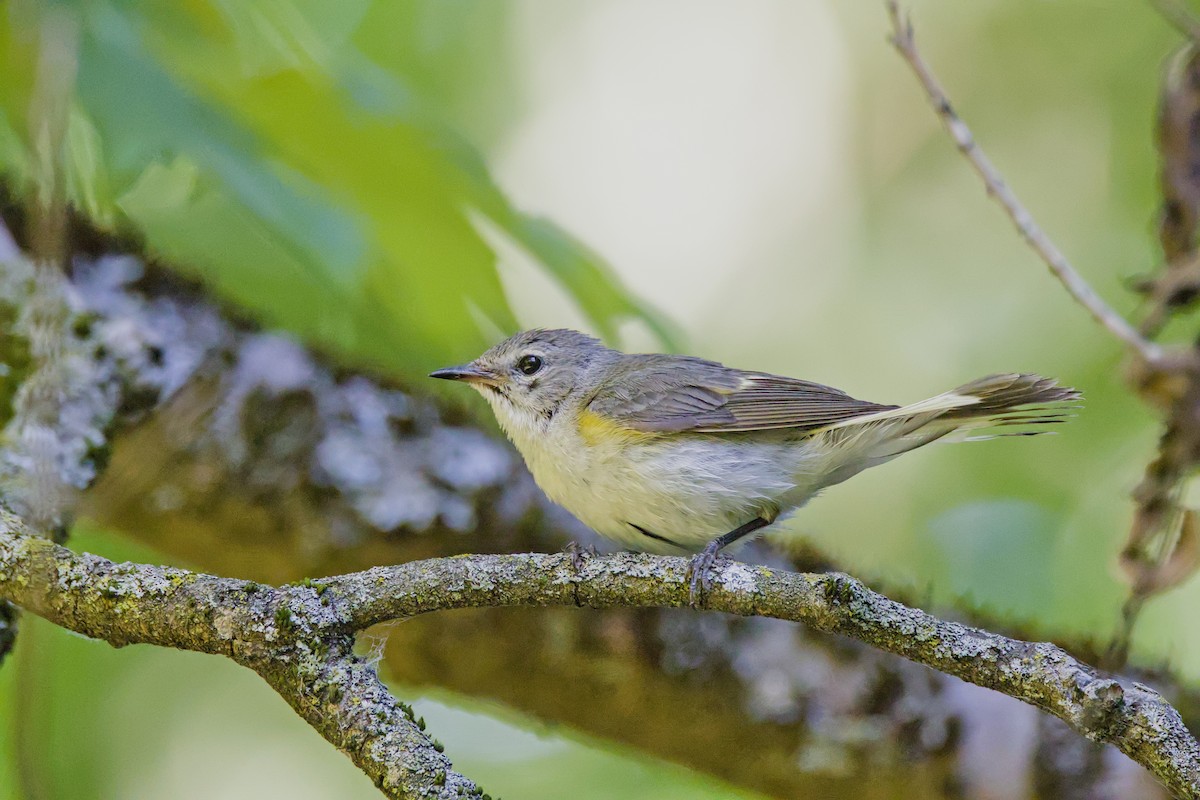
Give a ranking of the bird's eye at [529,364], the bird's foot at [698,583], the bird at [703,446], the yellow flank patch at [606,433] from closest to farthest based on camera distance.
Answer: the bird's foot at [698,583]
the bird at [703,446]
the yellow flank patch at [606,433]
the bird's eye at [529,364]

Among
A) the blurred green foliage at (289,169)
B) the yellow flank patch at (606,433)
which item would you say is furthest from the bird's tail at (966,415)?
the blurred green foliage at (289,169)

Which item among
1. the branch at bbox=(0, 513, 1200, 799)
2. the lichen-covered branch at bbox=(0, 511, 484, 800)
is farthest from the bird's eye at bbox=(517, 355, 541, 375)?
the lichen-covered branch at bbox=(0, 511, 484, 800)

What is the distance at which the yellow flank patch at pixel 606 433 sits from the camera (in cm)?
334

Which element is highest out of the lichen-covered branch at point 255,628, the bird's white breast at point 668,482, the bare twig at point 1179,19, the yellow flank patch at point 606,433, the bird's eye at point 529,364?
the bare twig at point 1179,19

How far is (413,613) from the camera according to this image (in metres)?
1.90

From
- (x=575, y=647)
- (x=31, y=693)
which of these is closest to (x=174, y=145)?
(x=31, y=693)

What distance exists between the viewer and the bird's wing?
3.28 metres

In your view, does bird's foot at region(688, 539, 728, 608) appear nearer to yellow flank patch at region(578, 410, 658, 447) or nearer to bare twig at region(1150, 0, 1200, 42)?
yellow flank patch at region(578, 410, 658, 447)

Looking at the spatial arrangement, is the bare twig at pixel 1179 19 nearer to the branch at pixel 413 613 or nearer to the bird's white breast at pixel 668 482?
the bird's white breast at pixel 668 482

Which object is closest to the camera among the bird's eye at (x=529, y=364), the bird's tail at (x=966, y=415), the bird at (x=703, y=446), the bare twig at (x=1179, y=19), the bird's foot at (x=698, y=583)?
the bird's foot at (x=698, y=583)

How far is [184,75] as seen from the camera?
2482mm

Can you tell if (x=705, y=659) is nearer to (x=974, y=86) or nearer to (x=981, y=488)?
(x=981, y=488)

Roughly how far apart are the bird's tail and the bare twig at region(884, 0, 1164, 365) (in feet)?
0.77

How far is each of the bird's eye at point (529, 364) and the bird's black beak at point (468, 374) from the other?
163 millimetres
